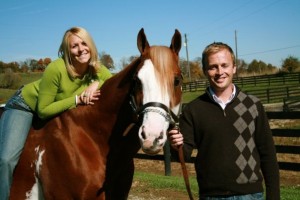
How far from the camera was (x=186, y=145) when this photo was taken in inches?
111

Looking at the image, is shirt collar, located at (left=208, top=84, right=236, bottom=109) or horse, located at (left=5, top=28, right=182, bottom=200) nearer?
shirt collar, located at (left=208, top=84, right=236, bottom=109)

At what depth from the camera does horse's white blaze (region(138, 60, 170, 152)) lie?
2.39 metres

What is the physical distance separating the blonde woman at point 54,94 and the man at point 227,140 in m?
1.16

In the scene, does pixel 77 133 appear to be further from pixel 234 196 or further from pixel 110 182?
pixel 234 196

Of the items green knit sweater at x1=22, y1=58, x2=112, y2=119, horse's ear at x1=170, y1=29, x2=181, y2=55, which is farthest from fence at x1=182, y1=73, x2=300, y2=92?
horse's ear at x1=170, y1=29, x2=181, y2=55

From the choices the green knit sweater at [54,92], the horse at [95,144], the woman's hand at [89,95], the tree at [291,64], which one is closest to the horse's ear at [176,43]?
the horse at [95,144]

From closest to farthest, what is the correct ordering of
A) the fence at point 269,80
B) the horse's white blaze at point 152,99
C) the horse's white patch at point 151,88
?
the horse's white blaze at point 152,99, the horse's white patch at point 151,88, the fence at point 269,80

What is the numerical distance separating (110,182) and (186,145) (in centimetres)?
86

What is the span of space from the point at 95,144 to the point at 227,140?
4.20 ft

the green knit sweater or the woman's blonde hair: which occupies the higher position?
the woman's blonde hair

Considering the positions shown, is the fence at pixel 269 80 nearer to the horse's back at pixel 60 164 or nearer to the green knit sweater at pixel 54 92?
the green knit sweater at pixel 54 92

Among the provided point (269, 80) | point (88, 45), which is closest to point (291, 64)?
point (269, 80)

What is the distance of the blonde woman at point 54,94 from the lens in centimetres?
332

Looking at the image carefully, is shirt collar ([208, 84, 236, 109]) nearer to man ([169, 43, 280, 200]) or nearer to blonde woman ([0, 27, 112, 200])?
man ([169, 43, 280, 200])
